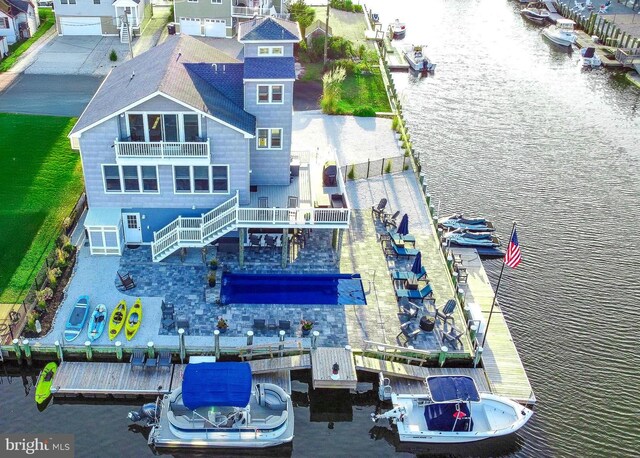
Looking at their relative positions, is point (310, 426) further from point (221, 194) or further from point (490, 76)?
point (490, 76)

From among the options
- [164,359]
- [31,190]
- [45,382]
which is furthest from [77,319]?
[31,190]

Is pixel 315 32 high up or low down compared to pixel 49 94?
up

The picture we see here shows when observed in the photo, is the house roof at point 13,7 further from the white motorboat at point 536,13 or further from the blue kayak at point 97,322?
the white motorboat at point 536,13

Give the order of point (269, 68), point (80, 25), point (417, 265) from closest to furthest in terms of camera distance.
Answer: point (417, 265) → point (269, 68) → point (80, 25)

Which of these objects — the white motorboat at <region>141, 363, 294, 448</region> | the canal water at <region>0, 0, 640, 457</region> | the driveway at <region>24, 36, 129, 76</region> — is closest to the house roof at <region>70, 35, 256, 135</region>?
the white motorboat at <region>141, 363, 294, 448</region>

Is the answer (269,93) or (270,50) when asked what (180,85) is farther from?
(270,50)

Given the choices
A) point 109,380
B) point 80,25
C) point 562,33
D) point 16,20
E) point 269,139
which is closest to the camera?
point 109,380

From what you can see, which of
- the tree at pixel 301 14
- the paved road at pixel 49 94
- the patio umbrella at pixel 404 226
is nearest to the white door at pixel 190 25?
the tree at pixel 301 14
